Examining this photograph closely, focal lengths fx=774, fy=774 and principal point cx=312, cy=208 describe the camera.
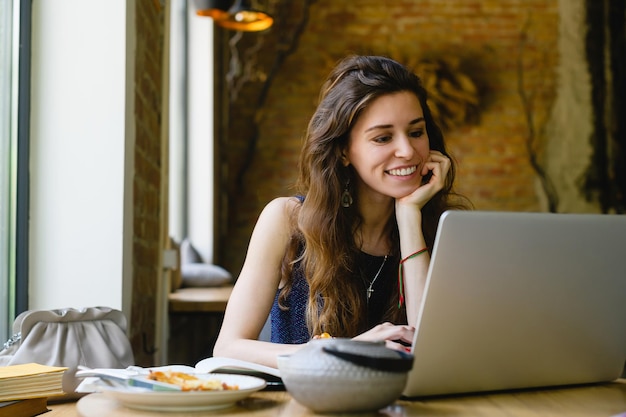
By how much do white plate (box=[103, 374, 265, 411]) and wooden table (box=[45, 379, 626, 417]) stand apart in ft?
0.04

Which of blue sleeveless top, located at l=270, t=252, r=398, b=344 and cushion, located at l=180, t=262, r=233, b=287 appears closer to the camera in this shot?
blue sleeveless top, located at l=270, t=252, r=398, b=344

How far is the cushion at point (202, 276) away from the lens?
3.96m

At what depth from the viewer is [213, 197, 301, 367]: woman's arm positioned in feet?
5.87

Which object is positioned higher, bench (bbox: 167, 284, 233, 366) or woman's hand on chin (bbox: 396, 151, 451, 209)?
woman's hand on chin (bbox: 396, 151, 451, 209)

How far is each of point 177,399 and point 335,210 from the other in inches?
39.1

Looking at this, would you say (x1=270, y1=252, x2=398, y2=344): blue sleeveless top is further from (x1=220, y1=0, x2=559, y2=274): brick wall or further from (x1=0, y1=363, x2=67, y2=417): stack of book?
(x1=220, y1=0, x2=559, y2=274): brick wall

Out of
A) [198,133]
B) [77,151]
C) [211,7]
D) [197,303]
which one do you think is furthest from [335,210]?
[198,133]

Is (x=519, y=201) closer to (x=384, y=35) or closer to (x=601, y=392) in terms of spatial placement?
(x=384, y=35)

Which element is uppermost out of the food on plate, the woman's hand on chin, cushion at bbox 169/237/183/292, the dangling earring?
the woman's hand on chin

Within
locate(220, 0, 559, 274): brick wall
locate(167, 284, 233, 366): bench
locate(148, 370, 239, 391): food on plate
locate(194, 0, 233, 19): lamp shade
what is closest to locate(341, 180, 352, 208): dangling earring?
locate(148, 370, 239, 391): food on plate

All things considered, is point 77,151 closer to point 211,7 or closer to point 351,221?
point 351,221

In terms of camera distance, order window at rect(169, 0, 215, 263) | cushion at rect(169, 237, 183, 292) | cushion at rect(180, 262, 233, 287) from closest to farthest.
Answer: cushion at rect(169, 237, 183, 292), cushion at rect(180, 262, 233, 287), window at rect(169, 0, 215, 263)

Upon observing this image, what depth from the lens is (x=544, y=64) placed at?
5703 millimetres

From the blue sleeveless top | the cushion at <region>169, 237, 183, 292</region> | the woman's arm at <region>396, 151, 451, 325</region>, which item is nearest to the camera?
the woman's arm at <region>396, 151, 451, 325</region>
